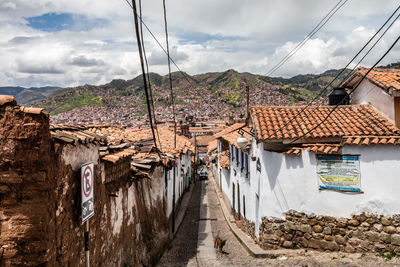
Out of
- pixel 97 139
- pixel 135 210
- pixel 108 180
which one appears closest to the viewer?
pixel 97 139

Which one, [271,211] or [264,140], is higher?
[264,140]

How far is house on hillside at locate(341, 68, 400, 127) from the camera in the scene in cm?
1022

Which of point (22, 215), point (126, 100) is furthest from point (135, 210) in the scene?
point (126, 100)

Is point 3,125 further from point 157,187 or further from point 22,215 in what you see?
point 157,187

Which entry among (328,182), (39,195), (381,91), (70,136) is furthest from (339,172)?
(39,195)

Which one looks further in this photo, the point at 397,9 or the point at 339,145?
the point at 339,145

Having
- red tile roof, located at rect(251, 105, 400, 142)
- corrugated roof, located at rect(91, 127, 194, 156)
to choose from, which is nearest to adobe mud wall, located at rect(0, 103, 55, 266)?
corrugated roof, located at rect(91, 127, 194, 156)

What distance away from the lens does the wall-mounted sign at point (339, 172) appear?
364 inches

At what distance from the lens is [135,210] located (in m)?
8.98

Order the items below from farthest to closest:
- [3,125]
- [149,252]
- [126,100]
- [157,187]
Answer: [126,100] → [157,187] → [149,252] → [3,125]

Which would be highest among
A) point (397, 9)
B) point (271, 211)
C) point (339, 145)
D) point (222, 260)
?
point (397, 9)

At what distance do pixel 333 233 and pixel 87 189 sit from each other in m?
7.66

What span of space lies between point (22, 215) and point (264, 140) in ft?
24.8

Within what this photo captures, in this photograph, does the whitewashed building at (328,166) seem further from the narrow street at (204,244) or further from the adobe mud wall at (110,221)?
the adobe mud wall at (110,221)
